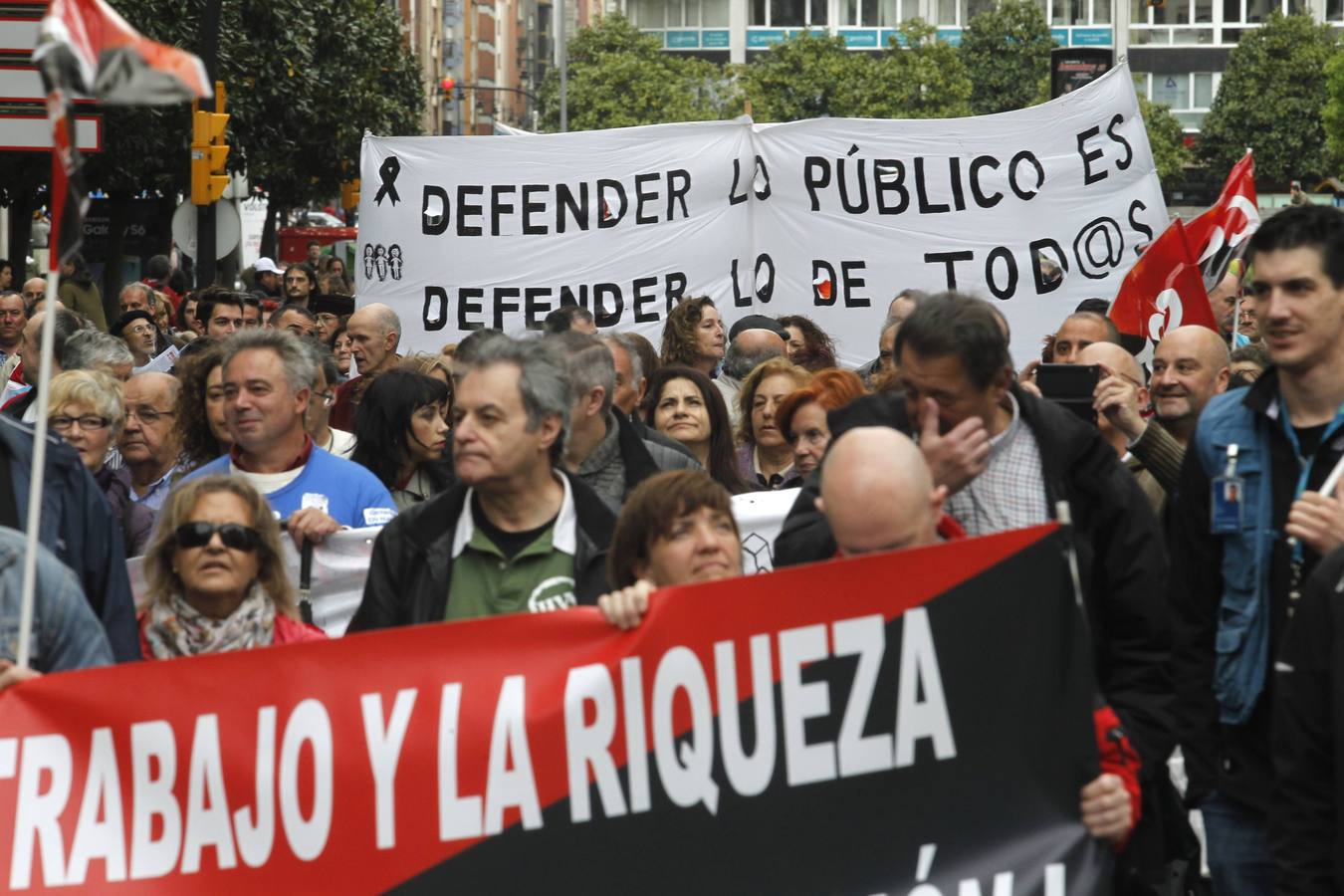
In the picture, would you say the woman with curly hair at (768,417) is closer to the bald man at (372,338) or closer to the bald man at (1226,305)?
the bald man at (372,338)

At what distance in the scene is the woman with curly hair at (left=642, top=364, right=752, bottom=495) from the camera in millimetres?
7527

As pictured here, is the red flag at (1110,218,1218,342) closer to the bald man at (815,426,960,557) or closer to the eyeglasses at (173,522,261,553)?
the eyeglasses at (173,522,261,553)

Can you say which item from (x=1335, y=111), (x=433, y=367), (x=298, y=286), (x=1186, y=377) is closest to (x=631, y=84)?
(x=1335, y=111)

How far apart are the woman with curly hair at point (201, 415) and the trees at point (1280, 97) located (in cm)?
7298

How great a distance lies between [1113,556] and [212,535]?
1.97m

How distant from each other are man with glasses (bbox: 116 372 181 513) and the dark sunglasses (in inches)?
93.7

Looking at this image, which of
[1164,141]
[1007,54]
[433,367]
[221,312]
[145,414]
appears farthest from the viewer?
[1007,54]

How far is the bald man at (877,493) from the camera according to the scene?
3854 mm

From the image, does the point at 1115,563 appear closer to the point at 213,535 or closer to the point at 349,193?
the point at 213,535

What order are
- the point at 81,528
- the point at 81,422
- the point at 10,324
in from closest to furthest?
1. the point at 81,528
2. the point at 81,422
3. the point at 10,324

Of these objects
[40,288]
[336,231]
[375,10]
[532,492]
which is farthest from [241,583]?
[336,231]

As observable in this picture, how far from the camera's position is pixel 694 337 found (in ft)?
31.9

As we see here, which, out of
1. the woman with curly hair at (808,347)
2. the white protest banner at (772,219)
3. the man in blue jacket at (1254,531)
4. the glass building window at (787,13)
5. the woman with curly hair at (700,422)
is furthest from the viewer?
the glass building window at (787,13)

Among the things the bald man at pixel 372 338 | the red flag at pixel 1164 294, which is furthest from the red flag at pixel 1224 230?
the bald man at pixel 372 338
